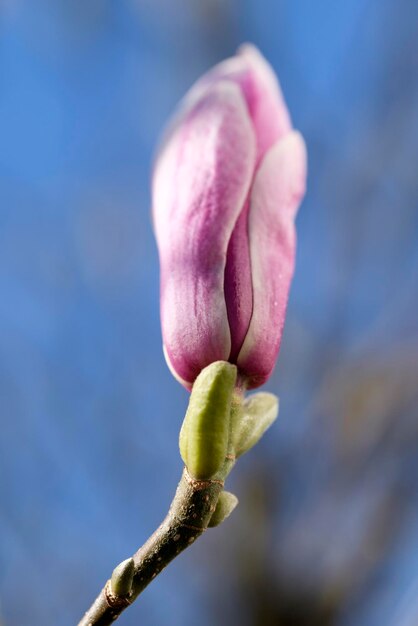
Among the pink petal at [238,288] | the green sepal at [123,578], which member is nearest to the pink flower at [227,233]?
the pink petal at [238,288]

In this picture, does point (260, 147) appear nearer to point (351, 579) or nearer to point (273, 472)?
point (351, 579)

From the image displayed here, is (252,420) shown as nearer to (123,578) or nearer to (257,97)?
(123,578)

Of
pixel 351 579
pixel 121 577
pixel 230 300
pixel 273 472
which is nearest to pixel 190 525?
pixel 121 577

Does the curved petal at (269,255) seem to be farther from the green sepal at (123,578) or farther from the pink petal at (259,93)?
the green sepal at (123,578)

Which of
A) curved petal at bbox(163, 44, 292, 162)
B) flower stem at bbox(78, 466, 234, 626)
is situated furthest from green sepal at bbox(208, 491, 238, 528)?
curved petal at bbox(163, 44, 292, 162)

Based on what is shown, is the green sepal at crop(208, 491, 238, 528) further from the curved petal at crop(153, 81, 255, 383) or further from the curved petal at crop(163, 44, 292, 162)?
the curved petal at crop(163, 44, 292, 162)
